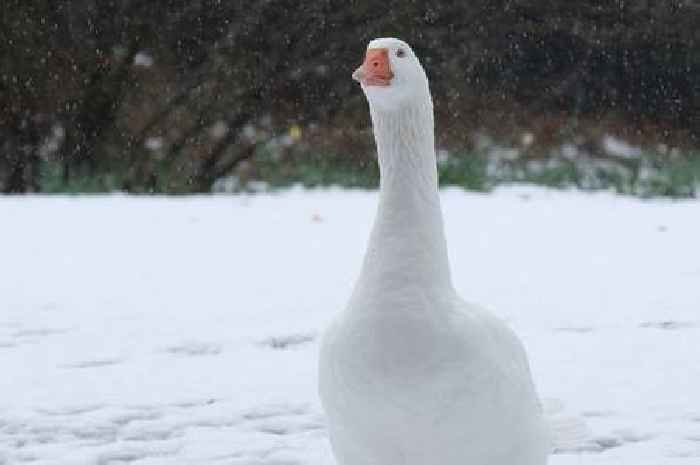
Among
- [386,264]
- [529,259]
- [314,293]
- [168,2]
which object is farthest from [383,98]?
[168,2]

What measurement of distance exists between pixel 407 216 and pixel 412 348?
33 centimetres

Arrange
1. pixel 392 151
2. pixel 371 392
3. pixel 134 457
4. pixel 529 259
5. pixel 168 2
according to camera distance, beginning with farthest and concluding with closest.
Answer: pixel 168 2 < pixel 529 259 < pixel 134 457 < pixel 392 151 < pixel 371 392

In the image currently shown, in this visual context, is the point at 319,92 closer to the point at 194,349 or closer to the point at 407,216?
the point at 194,349

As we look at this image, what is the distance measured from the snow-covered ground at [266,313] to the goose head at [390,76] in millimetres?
1332

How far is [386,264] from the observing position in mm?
2930

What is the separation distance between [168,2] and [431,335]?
981 cm

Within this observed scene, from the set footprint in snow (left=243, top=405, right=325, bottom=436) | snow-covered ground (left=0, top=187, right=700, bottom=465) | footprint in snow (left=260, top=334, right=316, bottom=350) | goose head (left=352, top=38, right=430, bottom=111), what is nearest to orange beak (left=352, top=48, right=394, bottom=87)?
goose head (left=352, top=38, right=430, bottom=111)

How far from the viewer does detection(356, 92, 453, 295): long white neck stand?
115 inches

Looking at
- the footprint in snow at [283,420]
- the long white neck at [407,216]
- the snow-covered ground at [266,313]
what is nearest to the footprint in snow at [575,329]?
the snow-covered ground at [266,313]

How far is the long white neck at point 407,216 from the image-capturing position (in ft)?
9.60

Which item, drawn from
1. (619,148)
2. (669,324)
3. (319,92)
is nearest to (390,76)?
(669,324)

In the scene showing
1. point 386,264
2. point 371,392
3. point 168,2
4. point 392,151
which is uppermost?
point 168,2

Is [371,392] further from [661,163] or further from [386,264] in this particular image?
[661,163]

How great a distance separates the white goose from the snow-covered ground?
0.98 meters
